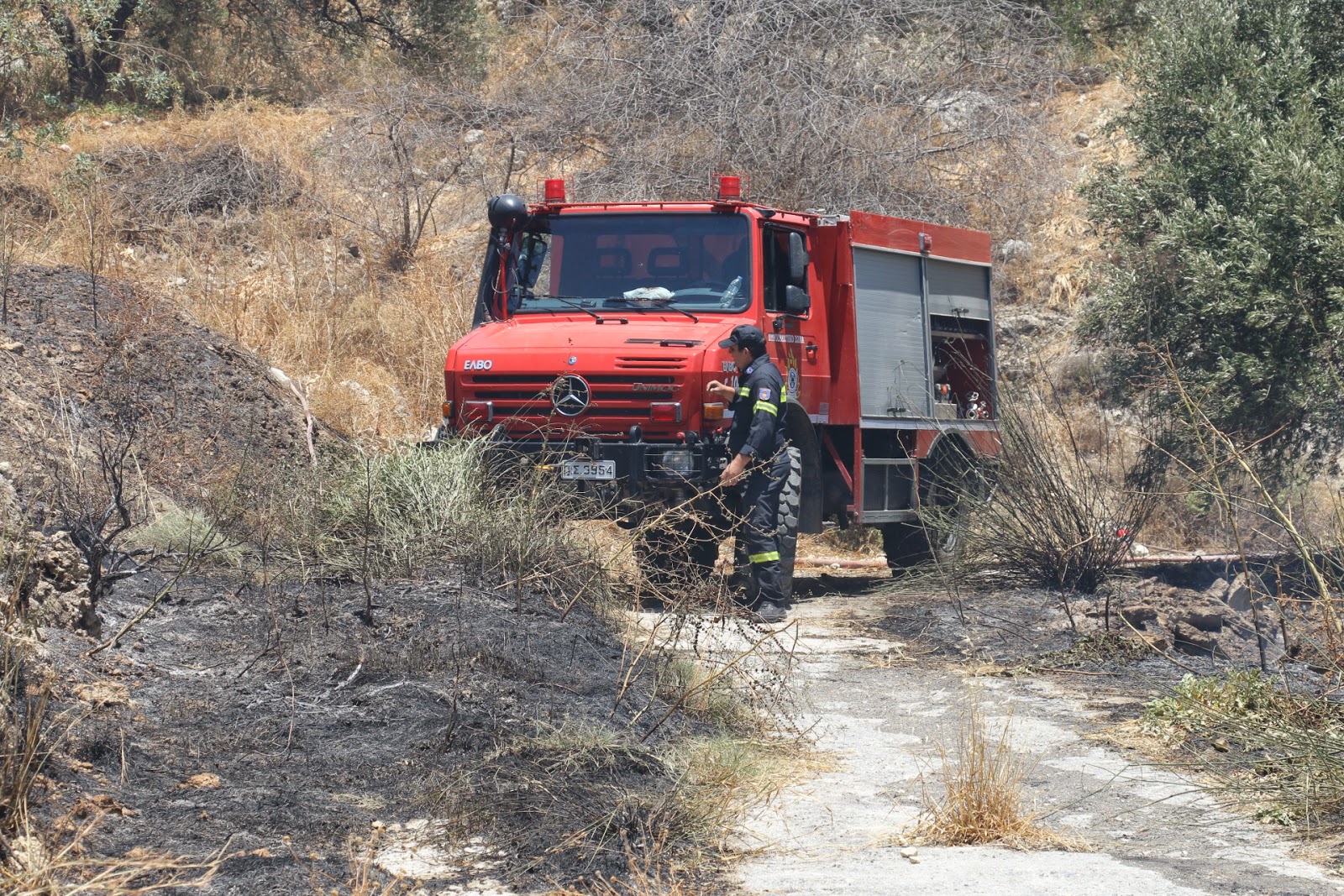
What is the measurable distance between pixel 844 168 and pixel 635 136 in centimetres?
263

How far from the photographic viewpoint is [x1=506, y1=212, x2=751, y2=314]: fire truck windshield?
962cm

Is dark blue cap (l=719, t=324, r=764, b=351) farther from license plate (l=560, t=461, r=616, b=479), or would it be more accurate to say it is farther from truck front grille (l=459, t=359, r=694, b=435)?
license plate (l=560, t=461, r=616, b=479)

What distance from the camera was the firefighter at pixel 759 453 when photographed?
8.76m

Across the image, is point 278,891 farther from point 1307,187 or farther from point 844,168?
point 844,168

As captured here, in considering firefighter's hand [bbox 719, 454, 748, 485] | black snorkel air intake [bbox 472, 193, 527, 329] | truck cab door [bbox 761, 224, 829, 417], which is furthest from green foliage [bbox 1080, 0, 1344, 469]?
black snorkel air intake [bbox 472, 193, 527, 329]

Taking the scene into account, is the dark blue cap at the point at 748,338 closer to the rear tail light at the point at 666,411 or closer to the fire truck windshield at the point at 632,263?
the rear tail light at the point at 666,411

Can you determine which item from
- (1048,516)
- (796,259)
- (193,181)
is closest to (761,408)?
(796,259)

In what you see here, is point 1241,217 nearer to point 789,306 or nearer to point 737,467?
point 789,306

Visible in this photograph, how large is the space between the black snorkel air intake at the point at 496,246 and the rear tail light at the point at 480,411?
0.90 metres

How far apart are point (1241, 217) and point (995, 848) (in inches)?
346

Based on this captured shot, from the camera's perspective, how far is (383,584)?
7160 mm

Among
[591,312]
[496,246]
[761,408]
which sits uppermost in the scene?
[496,246]

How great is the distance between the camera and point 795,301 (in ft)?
31.5

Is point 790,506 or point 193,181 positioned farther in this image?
point 193,181
